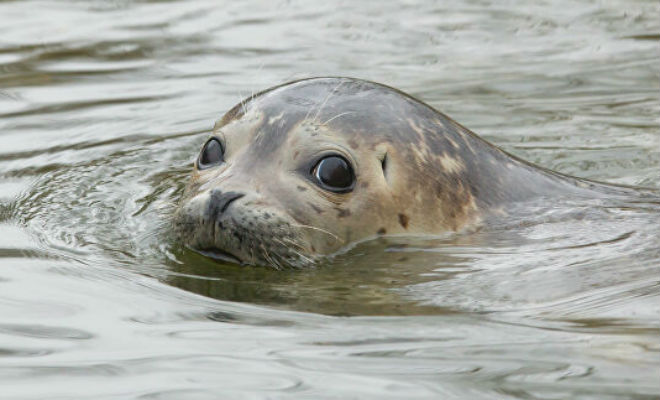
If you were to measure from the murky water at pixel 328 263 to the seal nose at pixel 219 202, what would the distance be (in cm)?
A: 25

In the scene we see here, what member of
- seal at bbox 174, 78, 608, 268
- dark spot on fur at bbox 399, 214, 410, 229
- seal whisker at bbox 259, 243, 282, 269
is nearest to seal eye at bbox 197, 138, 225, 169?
seal at bbox 174, 78, 608, 268

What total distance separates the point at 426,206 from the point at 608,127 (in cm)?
262

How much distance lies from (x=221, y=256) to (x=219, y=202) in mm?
281

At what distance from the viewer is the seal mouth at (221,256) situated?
4891 mm

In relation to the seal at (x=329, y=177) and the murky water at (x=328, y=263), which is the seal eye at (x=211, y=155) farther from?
the murky water at (x=328, y=263)

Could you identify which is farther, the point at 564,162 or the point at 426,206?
the point at 564,162

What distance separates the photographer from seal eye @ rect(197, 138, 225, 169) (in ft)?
17.3

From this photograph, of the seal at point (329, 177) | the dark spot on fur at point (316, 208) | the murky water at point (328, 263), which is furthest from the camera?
the dark spot on fur at point (316, 208)

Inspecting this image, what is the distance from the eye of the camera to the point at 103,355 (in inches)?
152

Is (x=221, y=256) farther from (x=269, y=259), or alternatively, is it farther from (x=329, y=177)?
(x=329, y=177)

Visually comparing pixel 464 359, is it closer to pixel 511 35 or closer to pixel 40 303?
pixel 40 303

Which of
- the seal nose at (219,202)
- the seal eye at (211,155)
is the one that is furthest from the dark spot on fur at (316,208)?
the seal eye at (211,155)

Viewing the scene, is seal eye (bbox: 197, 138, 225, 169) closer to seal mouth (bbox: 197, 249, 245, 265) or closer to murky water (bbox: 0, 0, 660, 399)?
murky water (bbox: 0, 0, 660, 399)

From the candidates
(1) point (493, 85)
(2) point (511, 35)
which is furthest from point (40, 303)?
(2) point (511, 35)
